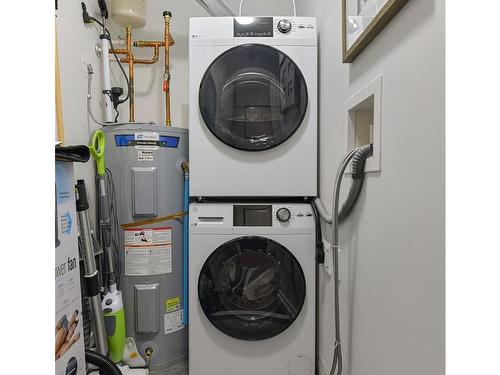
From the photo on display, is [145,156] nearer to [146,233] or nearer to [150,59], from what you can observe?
[146,233]

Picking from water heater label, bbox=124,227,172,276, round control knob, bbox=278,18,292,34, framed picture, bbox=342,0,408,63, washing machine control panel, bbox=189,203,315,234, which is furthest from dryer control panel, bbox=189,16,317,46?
water heater label, bbox=124,227,172,276

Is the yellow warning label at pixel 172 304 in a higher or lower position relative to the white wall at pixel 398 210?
lower

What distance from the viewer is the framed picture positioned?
642 mm

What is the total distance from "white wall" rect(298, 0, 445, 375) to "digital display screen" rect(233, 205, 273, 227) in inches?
17.6

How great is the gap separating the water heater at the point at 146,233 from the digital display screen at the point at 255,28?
1.93 feet

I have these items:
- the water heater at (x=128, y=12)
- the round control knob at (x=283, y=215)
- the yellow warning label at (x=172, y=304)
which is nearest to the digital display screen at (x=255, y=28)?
the water heater at (x=128, y=12)

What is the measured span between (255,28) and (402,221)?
1.16 m

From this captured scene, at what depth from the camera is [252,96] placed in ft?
4.50

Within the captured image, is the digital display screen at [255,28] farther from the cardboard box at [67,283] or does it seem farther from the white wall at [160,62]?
the cardboard box at [67,283]

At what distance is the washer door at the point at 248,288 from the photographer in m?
1.30

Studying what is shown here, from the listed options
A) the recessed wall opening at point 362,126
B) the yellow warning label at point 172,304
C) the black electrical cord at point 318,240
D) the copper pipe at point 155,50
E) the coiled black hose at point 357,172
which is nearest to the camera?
the coiled black hose at point 357,172

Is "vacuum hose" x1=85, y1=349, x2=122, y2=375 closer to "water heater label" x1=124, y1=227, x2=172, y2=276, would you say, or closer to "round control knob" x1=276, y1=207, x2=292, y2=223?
"water heater label" x1=124, y1=227, x2=172, y2=276
